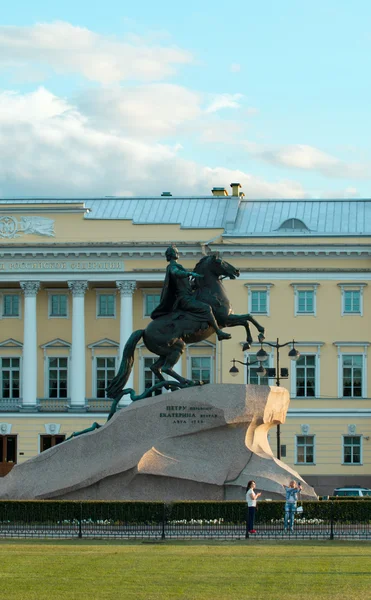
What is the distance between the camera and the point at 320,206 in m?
75.4

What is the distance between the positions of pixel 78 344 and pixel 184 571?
50.4 m

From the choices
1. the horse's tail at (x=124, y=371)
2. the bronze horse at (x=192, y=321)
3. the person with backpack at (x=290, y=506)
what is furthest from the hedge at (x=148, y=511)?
the horse's tail at (x=124, y=371)

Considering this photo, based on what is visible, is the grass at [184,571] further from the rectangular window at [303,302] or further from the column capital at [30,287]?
the column capital at [30,287]

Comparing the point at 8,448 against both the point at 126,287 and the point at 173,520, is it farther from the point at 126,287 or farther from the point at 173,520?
the point at 173,520

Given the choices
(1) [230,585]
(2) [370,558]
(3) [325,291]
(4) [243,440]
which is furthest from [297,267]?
(1) [230,585]

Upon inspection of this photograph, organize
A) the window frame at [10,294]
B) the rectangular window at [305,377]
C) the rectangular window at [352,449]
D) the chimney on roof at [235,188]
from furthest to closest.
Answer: the chimney on roof at [235,188] < the window frame at [10,294] < the rectangular window at [305,377] < the rectangular window at [352,449]

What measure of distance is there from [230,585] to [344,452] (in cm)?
4951

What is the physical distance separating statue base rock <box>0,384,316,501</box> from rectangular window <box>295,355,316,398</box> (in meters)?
37.8

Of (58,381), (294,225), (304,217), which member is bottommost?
(58,381)

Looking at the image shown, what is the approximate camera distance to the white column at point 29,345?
233 ft

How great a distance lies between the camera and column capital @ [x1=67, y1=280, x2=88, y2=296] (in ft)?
234

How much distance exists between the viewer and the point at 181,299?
32469 mm

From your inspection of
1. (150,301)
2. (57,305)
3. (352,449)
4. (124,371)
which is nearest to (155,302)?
(150,301)

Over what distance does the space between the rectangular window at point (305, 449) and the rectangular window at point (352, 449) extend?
5.01ft
